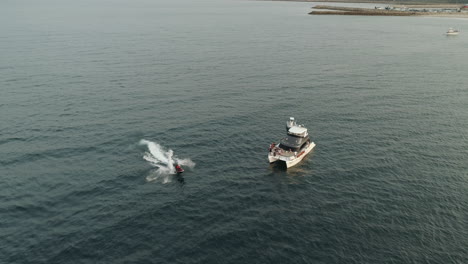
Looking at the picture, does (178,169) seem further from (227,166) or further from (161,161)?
(227,166)

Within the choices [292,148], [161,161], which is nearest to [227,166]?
[161,161]

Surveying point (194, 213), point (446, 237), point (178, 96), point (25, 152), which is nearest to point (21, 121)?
point (25, 152)

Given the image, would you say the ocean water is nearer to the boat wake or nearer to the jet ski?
the boat wake

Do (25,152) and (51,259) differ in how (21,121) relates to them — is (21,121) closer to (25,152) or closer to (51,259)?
(25,152)

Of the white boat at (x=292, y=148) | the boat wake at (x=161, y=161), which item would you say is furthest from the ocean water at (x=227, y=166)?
the white boat at (x=292, y=148)

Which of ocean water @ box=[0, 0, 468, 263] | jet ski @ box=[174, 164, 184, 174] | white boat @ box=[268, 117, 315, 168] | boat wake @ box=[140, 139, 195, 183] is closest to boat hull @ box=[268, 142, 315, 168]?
white boat @ box=[268, 117, 315, 168]

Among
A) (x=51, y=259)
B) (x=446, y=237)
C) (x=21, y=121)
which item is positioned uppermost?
(x=21, y=121)
